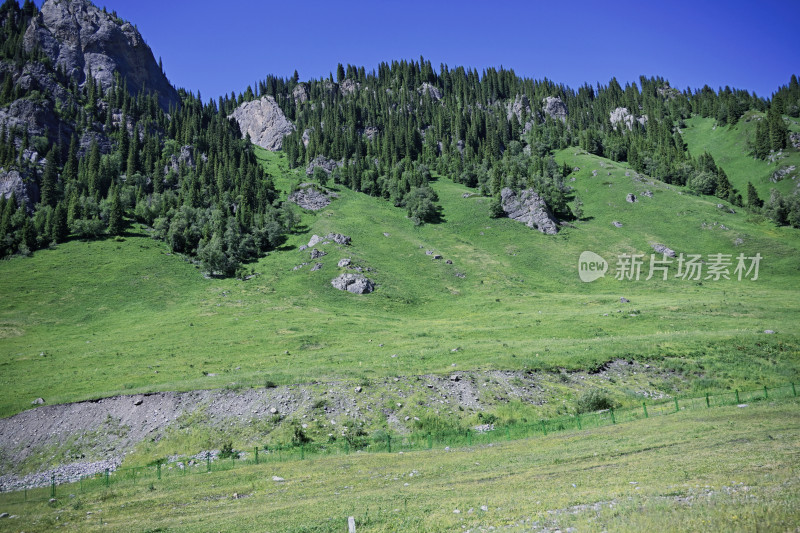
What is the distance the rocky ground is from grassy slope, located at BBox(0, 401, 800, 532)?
7.54 meters

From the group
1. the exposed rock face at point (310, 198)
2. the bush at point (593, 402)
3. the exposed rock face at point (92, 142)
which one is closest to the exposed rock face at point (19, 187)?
the exposed rock face at point (92, 142)

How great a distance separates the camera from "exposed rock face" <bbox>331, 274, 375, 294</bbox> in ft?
327

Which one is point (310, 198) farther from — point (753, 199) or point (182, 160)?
point (753, 199)

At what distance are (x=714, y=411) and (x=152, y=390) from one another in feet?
163

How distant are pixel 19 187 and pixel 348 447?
577 feet

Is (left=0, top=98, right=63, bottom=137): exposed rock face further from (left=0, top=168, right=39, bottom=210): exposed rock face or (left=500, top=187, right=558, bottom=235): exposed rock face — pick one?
(left=500, top=187, right=558, bottom=235): exposed rock face

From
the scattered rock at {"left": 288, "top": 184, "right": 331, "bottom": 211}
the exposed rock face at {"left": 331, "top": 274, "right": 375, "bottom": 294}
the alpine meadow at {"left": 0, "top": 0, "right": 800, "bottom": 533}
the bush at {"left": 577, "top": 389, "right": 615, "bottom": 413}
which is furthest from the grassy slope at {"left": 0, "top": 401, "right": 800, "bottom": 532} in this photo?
the scattered rock at {"left": 288, "top": 184, "right": 331, "bottom": 211}

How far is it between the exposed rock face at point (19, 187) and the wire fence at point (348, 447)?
157997 millimetres

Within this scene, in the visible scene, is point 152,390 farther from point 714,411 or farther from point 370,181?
point 370,181

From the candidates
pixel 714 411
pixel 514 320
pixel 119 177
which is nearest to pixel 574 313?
pixel 514 320

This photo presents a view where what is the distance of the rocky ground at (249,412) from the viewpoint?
34.6m

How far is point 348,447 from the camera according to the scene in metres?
31.7

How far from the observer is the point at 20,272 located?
102812 millimetres

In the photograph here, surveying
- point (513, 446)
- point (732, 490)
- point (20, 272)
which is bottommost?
point (513, 446)
